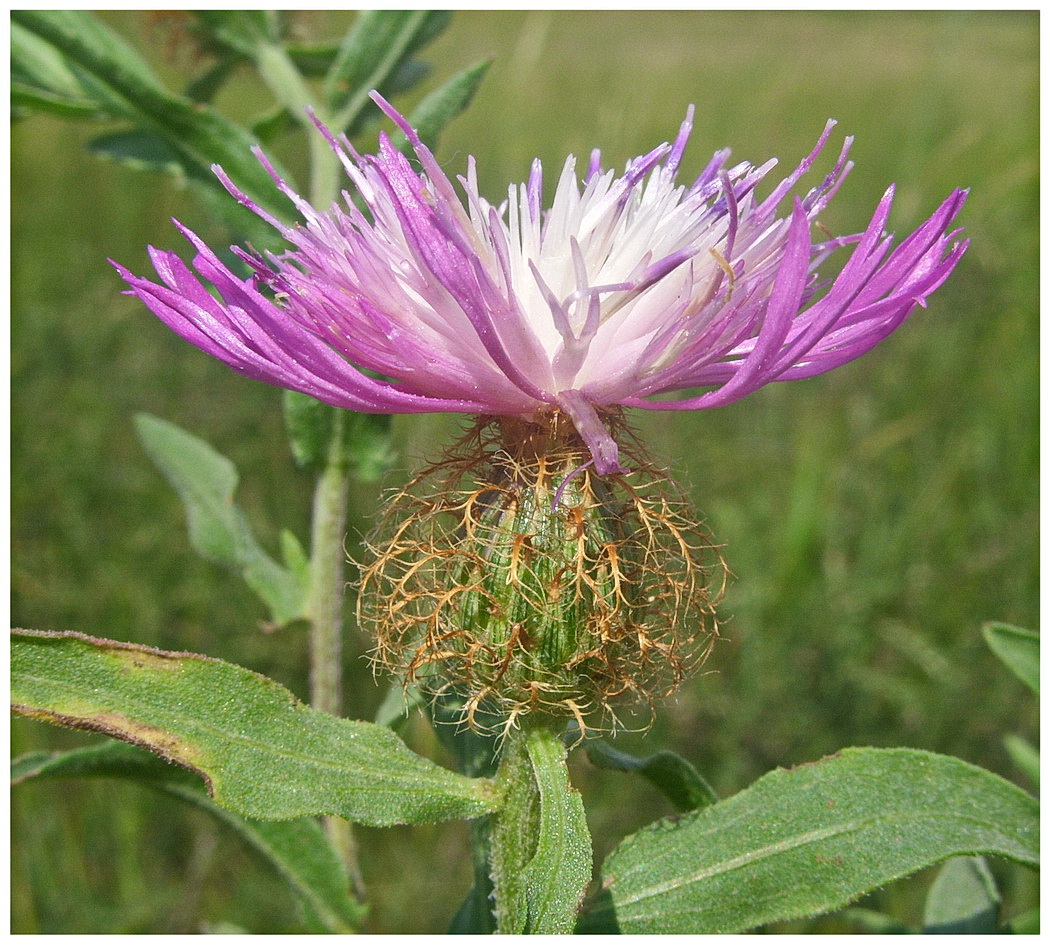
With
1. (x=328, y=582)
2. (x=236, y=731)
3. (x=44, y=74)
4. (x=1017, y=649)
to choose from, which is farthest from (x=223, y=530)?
(x=1017, y=649)

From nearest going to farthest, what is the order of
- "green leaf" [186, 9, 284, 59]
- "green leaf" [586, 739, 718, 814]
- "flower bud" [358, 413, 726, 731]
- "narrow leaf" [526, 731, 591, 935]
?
"narrow leaf" [526, 731, 591, 935]
"flower bud" [358, 413, 726, 731]
"green leaf" [586, 739, 718, 814]
"green leaf" [186, 9, 284, 59]

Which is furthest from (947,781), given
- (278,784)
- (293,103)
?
(293,103)

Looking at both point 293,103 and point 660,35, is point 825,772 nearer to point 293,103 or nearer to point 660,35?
point 293,103

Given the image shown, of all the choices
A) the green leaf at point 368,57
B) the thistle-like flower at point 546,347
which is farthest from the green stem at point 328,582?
A: the green leaf at point 368,57

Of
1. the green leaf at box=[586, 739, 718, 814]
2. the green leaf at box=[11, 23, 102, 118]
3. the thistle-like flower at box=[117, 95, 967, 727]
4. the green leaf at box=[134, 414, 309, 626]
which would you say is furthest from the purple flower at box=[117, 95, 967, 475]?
the green leaf at box=[11, 23, 102, 118]

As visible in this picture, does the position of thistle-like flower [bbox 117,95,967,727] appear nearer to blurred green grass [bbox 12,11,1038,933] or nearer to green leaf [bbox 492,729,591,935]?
green leaf [bbox 492,729,591,935]

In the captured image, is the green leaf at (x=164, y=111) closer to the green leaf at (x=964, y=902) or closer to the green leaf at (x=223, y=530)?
the green leaf at (x=223, y=530)
